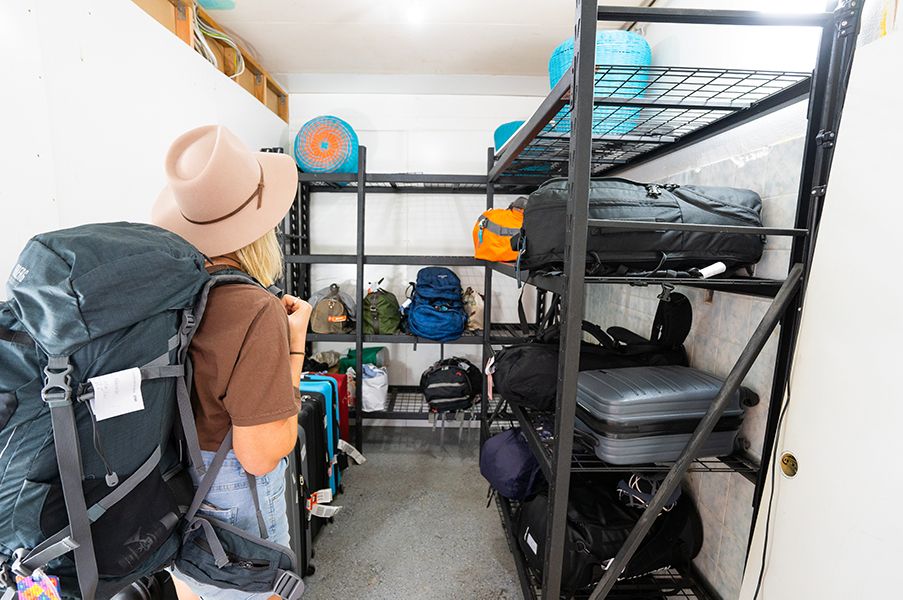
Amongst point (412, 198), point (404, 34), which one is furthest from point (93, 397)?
point (412, 198)

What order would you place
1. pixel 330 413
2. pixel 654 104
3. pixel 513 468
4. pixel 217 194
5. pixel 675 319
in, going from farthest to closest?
pixel 330 413
pixel 513 468
pixel 675 319
pixel 654 104
pixel 217 194

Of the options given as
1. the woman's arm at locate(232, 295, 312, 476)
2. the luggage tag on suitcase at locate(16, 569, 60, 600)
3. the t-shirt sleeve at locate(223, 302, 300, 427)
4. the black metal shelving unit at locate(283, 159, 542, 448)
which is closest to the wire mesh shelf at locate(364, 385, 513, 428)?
the black metal shelving unit at locate(283, 159, 542, 448)

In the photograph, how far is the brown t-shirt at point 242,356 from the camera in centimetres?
77

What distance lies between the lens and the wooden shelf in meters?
1.67

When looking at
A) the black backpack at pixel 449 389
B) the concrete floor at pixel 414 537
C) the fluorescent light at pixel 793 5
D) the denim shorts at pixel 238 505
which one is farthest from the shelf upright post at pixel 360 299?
the fluorescent light at pixel 793 5

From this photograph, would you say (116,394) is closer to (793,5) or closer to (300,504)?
(300,504)

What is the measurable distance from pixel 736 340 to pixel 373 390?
1.98 m

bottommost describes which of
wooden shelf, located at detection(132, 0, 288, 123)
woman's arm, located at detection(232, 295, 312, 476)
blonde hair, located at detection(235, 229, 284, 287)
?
woman's arm, located at detection(232, 295, 312, 476)

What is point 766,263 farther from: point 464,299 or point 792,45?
point 464,299

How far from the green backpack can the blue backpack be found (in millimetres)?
105

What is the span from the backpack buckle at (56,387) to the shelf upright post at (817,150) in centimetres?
143

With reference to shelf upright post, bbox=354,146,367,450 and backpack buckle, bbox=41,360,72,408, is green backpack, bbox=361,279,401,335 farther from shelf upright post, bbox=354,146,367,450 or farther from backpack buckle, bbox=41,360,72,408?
backpack buckle, bbox=41,360,72,408

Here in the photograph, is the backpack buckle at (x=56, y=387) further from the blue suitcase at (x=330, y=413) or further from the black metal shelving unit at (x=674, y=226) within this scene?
the blue suitcase at (x=330, y=413)

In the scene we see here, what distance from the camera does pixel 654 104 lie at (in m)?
1.07
